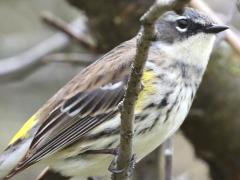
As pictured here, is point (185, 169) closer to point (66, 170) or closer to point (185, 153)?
point (185, 153)

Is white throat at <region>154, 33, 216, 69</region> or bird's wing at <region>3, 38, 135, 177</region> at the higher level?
white throat at <region>154, 33, 216, 69</region>

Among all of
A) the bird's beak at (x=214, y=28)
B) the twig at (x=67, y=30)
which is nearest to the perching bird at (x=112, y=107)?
the bird's beak at (x=214, y=28)

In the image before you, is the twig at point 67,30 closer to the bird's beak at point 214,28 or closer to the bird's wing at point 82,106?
the bird's wing at point 82,106

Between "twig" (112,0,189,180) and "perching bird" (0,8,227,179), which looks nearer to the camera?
"twig" (112,0,189,180)

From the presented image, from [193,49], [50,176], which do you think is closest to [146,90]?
[193,49]

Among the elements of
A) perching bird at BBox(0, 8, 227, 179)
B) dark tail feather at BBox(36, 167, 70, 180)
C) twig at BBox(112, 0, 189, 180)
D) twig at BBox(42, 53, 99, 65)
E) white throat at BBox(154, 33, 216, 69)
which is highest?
twig at BBox(42, 53, 99, 65)

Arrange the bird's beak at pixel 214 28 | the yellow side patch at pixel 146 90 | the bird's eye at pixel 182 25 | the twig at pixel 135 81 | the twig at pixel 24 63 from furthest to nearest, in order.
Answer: the twig at pixel 24 63, the bird's eye at pixel 182 25, the bird's beak at pixel 214 28, the yellow side patch at pixel 146 90, the twig at pixel 135 81

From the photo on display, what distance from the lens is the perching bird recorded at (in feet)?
12.1

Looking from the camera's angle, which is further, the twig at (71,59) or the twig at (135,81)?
the twig at (71,59)

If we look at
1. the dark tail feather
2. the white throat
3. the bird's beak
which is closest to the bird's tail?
the dark tail feather

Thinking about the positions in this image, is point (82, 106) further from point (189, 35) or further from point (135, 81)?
point (135, 81)

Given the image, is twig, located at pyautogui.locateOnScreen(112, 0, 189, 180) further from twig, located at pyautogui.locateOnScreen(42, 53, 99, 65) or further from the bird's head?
twig, located at pyautogui.locateOnScreen(42, 53, 99, 65)

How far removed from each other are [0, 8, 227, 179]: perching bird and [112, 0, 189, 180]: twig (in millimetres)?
403

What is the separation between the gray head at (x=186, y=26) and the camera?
3.86 meters
